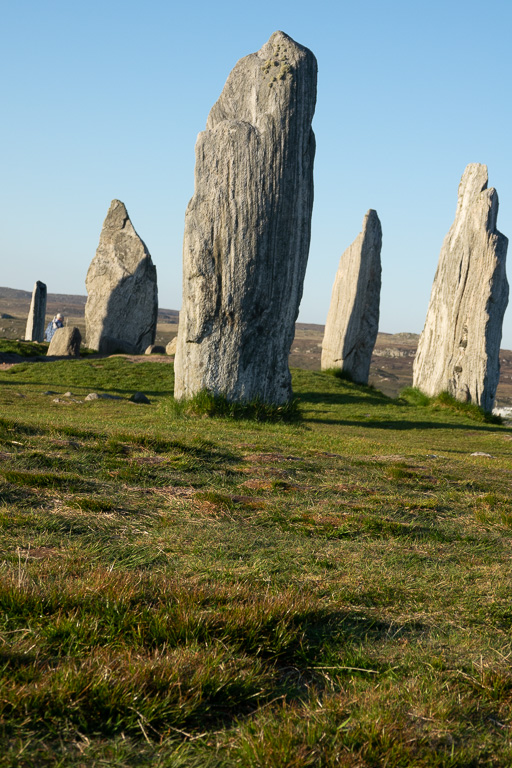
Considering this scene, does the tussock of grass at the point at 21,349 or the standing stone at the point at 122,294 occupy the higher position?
the standing stone at the point at 122,294

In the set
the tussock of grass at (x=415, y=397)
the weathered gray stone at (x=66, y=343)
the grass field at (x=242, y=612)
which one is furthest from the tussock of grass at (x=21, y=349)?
the grass field at (x=242, y=612)

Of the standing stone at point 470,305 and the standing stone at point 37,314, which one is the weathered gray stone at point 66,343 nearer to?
the standing stone at point 37,314

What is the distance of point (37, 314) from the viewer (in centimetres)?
4138

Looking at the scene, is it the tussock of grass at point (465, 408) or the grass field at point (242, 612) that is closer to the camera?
the grass field at point (242, 612)

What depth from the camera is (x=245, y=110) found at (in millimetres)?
15188

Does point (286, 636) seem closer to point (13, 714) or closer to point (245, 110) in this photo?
point (13, 714)

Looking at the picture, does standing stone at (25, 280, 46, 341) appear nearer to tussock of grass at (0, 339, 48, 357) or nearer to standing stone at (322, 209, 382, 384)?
tussock of grass at (0, 339, 48, 357)

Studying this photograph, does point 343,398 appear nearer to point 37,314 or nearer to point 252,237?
→ point 252,237

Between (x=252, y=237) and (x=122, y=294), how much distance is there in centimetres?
2010

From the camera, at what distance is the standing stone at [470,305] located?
2177 cm

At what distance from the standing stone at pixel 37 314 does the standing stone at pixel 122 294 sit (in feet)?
23.6

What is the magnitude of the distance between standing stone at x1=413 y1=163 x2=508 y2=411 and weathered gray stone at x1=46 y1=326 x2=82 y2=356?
13.3m

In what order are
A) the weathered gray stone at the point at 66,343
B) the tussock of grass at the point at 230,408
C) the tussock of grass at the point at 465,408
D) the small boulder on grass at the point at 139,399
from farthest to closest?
the weathered gray stone at the point at 66,343 < the tussock of grass at the point at 465,408 < the small boulder on grass at the point at 139,399 < the tussock of grass at the point at 230,408

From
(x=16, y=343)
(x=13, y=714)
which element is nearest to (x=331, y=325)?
(x=16, y=343)
